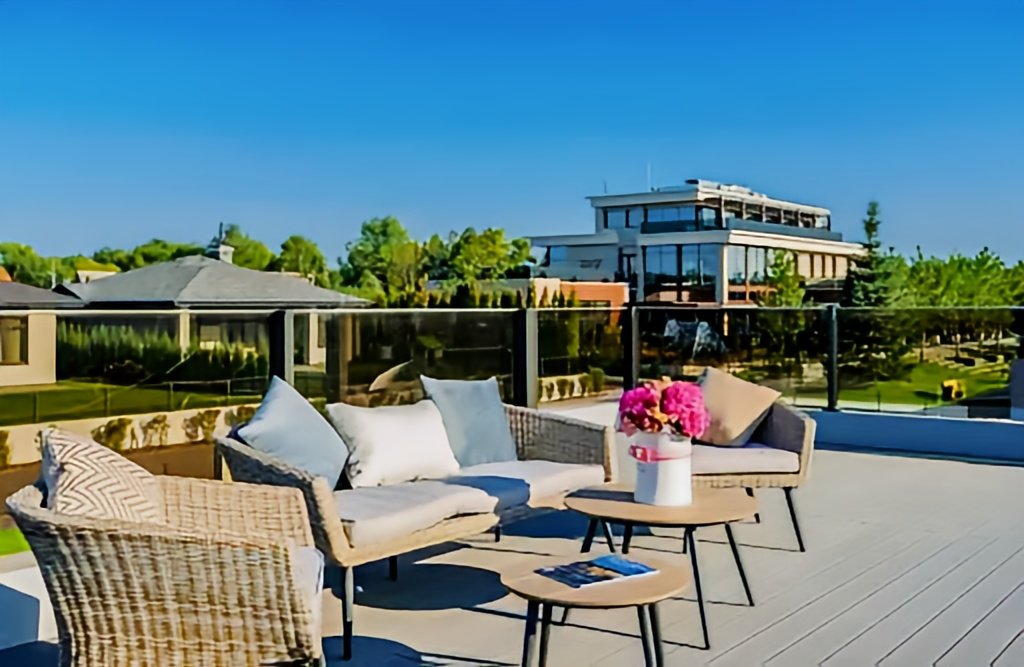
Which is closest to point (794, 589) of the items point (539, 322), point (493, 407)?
point (493, 407)

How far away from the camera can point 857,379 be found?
851cm

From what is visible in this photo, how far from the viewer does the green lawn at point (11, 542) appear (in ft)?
12.6

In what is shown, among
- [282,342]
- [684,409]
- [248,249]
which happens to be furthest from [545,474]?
[248,249]

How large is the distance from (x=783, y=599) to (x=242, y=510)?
213cm

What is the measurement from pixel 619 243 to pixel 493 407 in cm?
3878

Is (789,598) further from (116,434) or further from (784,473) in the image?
(116,434)

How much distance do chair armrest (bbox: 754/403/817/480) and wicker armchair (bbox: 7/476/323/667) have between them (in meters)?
3.02

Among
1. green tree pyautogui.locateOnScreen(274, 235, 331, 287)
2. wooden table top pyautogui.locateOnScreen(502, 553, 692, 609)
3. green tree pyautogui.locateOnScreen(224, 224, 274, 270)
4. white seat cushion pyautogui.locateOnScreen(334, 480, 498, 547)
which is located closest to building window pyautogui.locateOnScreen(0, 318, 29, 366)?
white seat cushion pyautogui.locateOnScreen(334, 480, 498, 547)

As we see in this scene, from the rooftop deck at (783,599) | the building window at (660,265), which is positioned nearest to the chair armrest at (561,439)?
the rooftop deck at (783,599)

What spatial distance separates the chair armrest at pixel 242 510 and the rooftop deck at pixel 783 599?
48 cm

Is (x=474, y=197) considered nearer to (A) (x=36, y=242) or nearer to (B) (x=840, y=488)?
(A) (x=36, y=242)

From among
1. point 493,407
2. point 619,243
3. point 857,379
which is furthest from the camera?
point 619,243

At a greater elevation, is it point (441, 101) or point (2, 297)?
point (441, 101)

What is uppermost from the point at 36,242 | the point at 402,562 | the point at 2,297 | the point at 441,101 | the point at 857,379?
the point at 441,101
